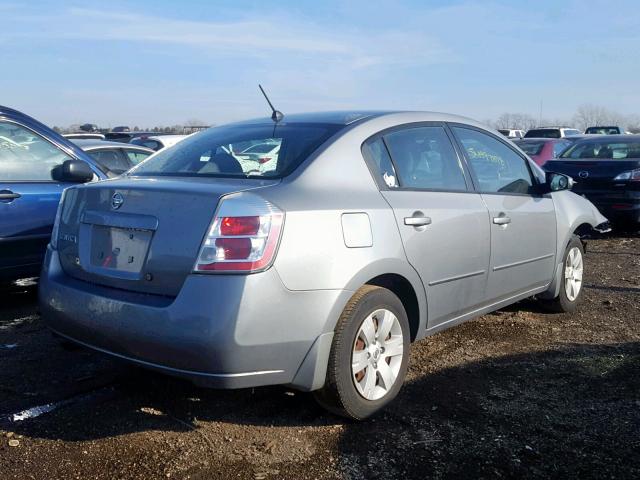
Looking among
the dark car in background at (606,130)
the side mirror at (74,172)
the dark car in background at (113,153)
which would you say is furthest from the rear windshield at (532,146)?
the dark car in background at (606,130)

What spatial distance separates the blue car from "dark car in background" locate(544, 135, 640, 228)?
23.9 ft

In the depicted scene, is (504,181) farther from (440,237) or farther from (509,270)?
(440,237)

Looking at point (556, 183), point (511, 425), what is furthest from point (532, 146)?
point (511, 425)

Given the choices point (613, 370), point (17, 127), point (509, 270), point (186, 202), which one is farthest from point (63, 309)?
point (613, 370)

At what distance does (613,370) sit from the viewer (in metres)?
4.18

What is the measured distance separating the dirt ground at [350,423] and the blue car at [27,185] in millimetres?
617

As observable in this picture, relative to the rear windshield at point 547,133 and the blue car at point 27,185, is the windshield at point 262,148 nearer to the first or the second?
the blue car at point 27,185

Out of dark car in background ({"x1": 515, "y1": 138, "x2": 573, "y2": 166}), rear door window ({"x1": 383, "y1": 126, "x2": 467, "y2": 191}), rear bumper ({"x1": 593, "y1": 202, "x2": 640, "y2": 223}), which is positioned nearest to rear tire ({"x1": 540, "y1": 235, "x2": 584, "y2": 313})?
rear door window ({"x1": 383, "y1": 126, "x2": 467, "y2": 191})

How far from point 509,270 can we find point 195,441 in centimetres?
242

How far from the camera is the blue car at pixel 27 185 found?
5.00m

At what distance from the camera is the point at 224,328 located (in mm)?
2830

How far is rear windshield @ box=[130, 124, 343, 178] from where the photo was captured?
3.48m

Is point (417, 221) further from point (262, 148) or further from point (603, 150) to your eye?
point (603, 150)

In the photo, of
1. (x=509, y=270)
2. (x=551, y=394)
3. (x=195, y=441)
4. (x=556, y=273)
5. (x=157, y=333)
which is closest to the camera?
(x=157, y=333)
